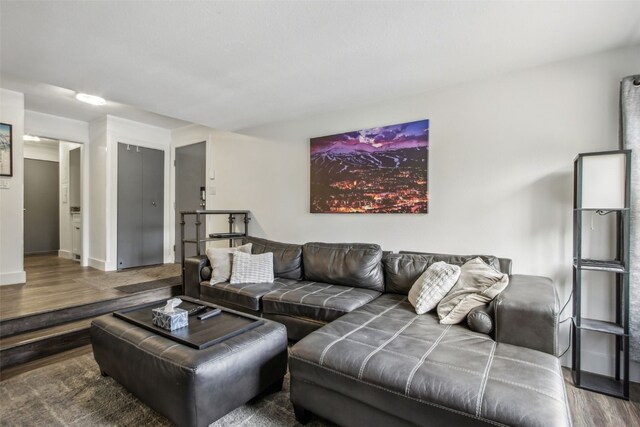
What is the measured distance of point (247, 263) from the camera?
3.10 meters

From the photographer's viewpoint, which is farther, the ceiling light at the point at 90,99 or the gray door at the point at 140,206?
the gray door at the point at 140,206

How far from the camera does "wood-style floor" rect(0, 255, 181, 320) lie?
2.79 metres

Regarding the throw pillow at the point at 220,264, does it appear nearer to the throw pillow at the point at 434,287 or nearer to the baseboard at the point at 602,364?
the throw pillow at the point at 434,287

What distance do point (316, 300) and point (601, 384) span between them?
2.01 m

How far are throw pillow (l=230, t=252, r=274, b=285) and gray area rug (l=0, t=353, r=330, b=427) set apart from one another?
1.17 metres

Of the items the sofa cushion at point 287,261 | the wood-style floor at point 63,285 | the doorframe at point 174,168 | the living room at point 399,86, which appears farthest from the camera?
the doorframe at point 174,168

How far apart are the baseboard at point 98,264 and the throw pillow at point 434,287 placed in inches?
178

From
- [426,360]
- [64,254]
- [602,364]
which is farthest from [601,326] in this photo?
[64,254]

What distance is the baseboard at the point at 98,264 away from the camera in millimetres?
4512

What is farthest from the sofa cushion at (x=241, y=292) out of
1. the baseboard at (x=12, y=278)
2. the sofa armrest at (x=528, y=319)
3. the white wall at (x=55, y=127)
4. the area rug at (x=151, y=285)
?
the white wall at (x=55, y=127)

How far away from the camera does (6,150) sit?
137 inches

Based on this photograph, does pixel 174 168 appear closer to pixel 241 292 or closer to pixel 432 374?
pixel 241 292

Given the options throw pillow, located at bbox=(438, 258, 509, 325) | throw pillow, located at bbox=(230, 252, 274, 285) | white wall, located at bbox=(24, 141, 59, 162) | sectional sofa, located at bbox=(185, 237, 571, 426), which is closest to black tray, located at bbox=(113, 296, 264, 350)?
sectional sofa, located at bbox=(185, 237, 571, 426)

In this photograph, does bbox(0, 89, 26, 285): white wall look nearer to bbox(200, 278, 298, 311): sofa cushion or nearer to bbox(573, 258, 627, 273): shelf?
bbox(200, 278, 298, 311): sofa cushion
